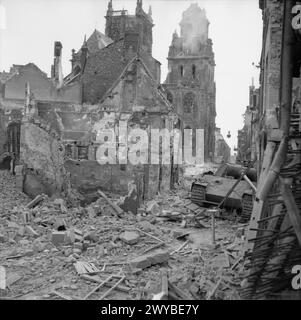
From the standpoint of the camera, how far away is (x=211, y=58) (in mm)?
55344

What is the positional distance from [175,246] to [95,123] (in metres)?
12.5

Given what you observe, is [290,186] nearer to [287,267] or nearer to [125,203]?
[287,267]

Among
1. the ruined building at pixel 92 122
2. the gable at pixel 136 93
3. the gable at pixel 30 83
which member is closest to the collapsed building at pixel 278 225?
the ruined building at pixel 92 122

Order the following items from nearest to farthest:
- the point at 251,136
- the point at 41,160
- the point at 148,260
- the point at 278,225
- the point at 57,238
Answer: the point at 278,225, the point at 148,260, the point at 57,238, the point at 41,160, the point at 251,136

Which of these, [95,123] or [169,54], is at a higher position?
[169,54]

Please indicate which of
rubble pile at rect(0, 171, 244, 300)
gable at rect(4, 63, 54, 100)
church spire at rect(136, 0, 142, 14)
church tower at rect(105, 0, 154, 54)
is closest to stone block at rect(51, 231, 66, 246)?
rubble pile at rect(0, 171, 244, 300)

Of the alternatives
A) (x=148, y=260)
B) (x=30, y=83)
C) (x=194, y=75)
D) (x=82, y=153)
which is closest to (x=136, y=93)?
(x=82, y=153)

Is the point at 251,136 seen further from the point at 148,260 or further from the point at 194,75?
the point at 194,75

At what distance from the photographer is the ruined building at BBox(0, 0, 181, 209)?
17.6 meters

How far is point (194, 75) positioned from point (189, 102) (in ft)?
15.1

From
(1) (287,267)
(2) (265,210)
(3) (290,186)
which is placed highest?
(3) (290,186)

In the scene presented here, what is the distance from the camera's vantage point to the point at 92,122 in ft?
72.7

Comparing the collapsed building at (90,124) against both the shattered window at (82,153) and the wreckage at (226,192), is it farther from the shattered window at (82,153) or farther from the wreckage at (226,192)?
the wreckage at (226,192)

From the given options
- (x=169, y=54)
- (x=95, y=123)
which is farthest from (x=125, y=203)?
(x=169, y=54)
